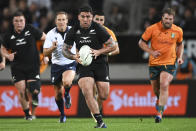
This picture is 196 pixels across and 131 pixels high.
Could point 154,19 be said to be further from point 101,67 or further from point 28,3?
point 101,67

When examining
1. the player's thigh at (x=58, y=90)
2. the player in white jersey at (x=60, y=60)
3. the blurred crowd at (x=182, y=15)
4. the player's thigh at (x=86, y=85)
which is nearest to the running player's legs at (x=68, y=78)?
the player in white jersey at (x=60, y=60)

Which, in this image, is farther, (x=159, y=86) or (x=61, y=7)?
(x=61, y=7)

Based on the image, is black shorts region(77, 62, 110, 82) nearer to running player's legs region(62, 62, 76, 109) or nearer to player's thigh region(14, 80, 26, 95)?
running player's legs region(62, 62, 76, 109)

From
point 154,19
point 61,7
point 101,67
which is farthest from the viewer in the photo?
point 61,7

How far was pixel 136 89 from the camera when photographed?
16.8 metres

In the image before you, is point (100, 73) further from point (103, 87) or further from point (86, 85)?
point (86, 85)

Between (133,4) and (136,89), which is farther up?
(133,4)

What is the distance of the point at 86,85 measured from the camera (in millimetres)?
10422

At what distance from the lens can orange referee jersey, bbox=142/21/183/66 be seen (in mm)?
12828

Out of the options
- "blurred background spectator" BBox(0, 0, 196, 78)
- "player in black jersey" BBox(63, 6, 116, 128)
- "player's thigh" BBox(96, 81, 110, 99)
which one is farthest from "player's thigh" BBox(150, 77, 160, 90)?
"blurred background spectator" BBox(0, 0, 196, 78)

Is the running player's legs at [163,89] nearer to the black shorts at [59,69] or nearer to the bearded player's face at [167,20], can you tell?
the bearded player's face at [167,20]

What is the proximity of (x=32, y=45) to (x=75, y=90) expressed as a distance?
10.2ft

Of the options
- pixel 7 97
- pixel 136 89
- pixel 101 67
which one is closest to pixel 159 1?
pixel 136 89

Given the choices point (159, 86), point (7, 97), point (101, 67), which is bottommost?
point (7, 97)
